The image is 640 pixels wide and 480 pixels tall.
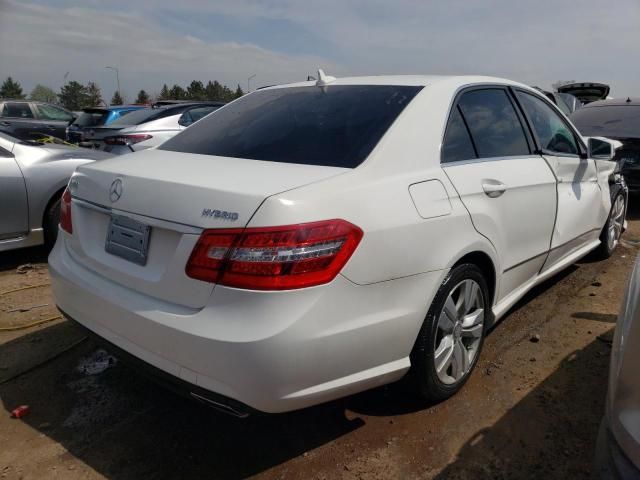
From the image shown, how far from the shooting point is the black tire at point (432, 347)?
239 centimetres

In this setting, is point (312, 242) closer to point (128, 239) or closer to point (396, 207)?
point (396, 207)

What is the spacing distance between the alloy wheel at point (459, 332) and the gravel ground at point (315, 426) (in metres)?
0.18

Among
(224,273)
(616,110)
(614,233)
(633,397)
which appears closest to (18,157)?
(224,273)

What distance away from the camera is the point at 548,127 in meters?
3.68

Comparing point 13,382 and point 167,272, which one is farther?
point 13,382

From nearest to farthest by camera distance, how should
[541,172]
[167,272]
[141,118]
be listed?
1. [167,272]
2. [541,172]
3. [141,118]

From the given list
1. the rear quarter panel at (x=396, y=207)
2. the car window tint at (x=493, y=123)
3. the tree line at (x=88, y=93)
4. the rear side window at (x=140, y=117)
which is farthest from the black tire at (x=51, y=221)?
the tree line at (x=88, y=93)

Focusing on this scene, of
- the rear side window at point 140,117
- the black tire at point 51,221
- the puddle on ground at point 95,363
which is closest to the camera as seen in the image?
the puddle on ground at point 95,363

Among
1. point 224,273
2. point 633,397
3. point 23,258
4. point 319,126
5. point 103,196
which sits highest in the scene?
point 319,126

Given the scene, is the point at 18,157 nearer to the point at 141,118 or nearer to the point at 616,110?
the point at 141,118

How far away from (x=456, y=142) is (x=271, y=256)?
128 centimetres

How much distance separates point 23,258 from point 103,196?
3.20 metres

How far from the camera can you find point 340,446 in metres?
2.42

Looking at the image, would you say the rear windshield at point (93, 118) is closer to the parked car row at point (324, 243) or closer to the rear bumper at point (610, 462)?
the parked car row at point (324, 243)
